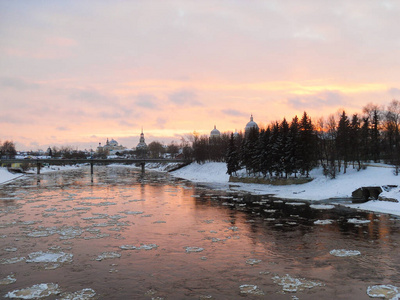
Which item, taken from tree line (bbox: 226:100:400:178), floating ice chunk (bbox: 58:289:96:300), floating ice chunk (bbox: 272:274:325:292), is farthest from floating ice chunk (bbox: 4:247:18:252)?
tree line (bbox: 226:100:400:178)

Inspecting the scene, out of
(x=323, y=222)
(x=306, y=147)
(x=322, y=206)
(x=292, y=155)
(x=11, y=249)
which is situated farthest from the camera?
(x=306, y=147)

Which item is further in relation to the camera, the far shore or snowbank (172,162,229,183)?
snowbank (172,162,229,183)

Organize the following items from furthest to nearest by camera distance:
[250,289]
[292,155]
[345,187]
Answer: [292,155]
[345,187]
[250,289]

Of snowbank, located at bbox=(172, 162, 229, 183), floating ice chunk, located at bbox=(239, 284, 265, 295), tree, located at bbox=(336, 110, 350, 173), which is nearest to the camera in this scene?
floating ice chunk, located at bbox=(239, 284, 265, 295)

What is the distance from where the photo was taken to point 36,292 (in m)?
11.5

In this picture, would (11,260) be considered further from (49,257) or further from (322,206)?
(322,206)

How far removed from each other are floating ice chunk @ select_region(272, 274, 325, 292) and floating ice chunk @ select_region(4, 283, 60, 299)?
27.0 feet

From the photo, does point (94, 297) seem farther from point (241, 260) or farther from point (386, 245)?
point (386, 245)

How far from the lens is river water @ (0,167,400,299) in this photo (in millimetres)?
11891

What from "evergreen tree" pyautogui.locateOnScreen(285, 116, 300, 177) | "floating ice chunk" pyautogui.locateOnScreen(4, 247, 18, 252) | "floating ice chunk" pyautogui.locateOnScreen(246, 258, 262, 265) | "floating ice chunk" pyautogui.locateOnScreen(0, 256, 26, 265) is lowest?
"floating ice chunk" pyautogui.locateOnScreen(246, 258, 262, 265)

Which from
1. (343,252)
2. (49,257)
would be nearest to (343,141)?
(343,252)

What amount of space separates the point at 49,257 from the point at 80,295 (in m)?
5.26

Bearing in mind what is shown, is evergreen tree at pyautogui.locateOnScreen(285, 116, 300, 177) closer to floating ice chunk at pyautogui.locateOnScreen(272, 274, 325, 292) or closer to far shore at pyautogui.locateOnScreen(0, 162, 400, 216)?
far shore at pyautogui.locateOnScreen(0, 162, 400, 216)

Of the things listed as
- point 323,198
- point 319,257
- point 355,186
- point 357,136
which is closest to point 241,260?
point 319,257
